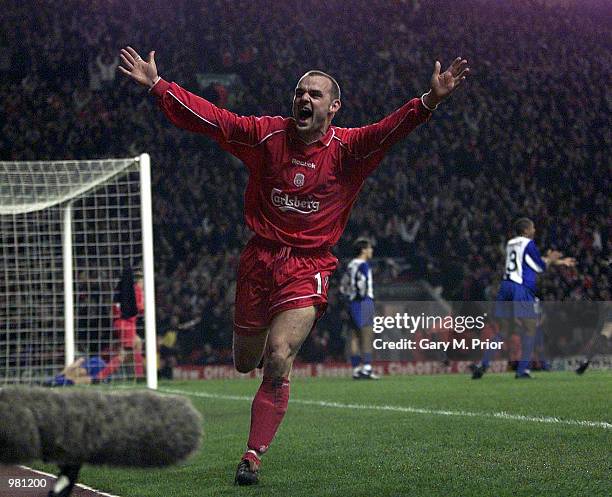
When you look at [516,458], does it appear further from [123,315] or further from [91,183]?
[123,315]

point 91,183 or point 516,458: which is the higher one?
point 91,183

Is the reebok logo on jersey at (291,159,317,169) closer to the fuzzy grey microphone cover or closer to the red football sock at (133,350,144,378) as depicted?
the fuzzy grey microphone cover

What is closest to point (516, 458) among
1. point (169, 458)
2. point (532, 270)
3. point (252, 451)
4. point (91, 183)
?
point (252, 451)

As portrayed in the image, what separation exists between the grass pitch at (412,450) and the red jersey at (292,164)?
120cm

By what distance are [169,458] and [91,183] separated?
10.6 meters

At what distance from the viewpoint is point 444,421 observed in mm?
7746

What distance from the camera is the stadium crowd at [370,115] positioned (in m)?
20.9

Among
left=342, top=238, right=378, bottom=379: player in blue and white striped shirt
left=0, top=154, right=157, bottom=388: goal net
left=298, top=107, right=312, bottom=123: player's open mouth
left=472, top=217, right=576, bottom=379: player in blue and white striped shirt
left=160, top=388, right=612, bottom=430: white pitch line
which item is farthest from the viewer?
left=342, top=238, right=378, bottom=379: player in blue and white striped shirt

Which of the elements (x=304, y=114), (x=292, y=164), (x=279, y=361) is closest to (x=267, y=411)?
(x=279, y=361)

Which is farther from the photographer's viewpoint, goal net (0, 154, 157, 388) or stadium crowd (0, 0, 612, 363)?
stadium crowd (0, 0, 612, 363)

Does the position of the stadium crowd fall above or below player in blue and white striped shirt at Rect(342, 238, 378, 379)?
above

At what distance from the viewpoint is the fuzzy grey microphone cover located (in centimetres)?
193

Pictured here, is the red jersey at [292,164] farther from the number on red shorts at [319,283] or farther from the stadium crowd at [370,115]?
the stadium crowd at [370,115]

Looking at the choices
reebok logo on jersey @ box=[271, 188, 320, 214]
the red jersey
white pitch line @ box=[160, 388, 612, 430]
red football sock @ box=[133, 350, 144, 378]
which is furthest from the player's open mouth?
red football sock @ box=[133, 350, 144, 378]
